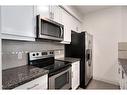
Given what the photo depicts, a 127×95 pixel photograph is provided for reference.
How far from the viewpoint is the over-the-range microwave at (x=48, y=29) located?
5.49 feet

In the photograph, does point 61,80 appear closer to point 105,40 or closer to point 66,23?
point 66,23

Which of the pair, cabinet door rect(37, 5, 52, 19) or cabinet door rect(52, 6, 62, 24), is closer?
cabinet door rect(37, 5, 52, 19)

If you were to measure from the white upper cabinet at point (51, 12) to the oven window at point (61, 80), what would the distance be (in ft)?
3.55

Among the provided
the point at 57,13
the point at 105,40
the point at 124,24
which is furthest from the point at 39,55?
the point at 124,24

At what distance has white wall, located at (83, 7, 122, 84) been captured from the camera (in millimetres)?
3548

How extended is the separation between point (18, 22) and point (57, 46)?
162 cm

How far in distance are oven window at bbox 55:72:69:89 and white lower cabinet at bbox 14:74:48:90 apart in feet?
1.13

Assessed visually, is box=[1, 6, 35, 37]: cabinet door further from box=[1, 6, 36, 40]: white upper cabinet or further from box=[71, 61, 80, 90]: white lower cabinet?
box=[71, 61, 80, 90]: white lower cabinet

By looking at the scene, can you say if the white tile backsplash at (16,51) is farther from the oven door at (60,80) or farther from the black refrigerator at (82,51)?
the black refrigerator at (82,51)

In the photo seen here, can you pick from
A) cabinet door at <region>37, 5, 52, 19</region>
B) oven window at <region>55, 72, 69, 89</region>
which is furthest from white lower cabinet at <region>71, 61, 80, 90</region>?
cabinet door at <region>37, 5, 52, 19</region>

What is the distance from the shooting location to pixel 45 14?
1879 mm

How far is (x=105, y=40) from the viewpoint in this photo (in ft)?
12.2

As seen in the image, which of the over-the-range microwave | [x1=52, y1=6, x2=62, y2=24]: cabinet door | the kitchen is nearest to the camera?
the kitchen

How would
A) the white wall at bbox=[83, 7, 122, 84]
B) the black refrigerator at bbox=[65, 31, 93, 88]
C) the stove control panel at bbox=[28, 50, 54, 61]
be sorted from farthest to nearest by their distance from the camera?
1. the white wall at bbox=[83, 7, 122, 84]
2. the black refrigerator at bbox=[65, 31, 93, 88]
3. the stove control panel at bbox=[28, 50, 54, 61]
